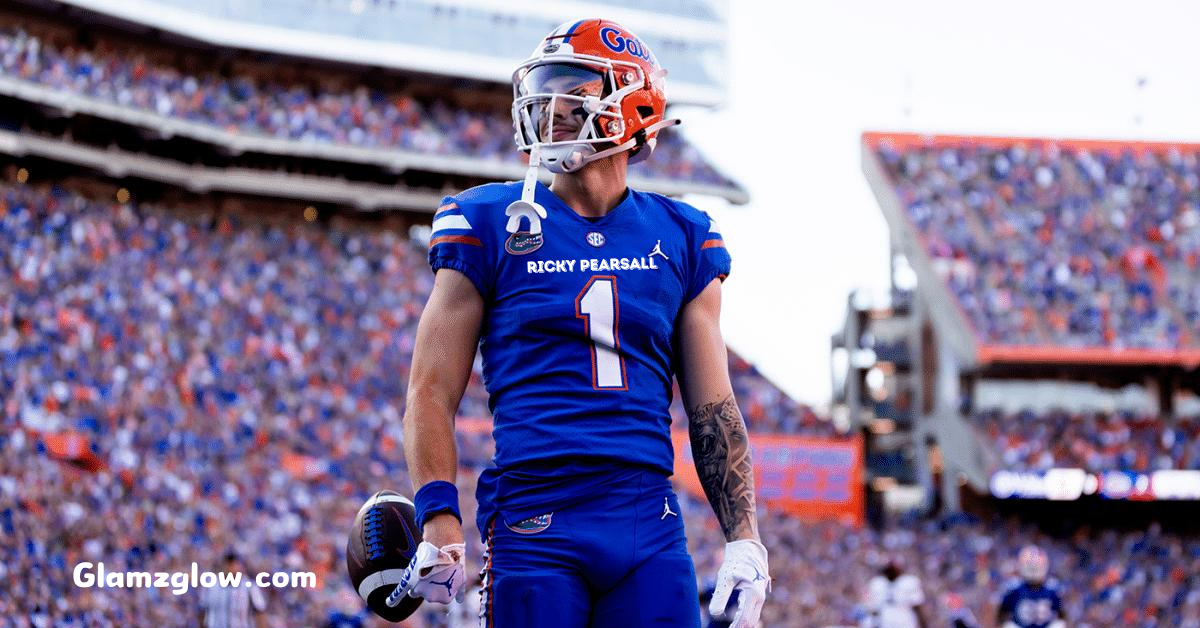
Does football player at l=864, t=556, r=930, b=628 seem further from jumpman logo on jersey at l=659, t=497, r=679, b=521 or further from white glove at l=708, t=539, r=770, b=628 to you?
jumpman logo on jersey at l=659, t=497, r=679, b=521

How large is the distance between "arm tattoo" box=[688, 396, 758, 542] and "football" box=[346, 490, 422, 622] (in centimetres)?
77

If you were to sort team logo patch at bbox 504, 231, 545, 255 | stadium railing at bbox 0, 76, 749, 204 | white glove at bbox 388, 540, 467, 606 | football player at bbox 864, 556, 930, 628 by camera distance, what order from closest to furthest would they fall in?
white glove at bbox 388, 540, 467, 606 → team logo patch at bbox 504, 231, 545, 255 → football player at bbox 864, 556, 930, 628 → stadium railing at bbox 0, 76, 749, 204

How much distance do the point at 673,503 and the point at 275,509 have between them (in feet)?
59.4

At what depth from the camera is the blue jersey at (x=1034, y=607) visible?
11.0 metres

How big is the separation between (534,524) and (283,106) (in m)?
31.4

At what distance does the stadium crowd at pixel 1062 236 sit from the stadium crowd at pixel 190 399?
5059 mm

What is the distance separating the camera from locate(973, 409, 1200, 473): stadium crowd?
30.9 m

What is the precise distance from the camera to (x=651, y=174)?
120ft

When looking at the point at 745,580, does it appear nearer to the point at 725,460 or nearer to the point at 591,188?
the point at 725,460

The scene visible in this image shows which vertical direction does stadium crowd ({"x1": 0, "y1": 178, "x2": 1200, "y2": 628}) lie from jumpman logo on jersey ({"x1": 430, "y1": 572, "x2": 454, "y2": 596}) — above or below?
below

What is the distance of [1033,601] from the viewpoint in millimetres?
11047

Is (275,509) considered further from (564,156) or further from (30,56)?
(564,156)

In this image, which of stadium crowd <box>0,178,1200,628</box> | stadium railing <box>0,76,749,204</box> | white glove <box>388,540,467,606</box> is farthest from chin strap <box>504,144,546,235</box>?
stadium railing <box>0,76,749,204</box>

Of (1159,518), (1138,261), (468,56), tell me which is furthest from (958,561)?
(468,56)
